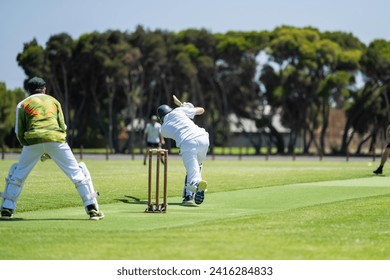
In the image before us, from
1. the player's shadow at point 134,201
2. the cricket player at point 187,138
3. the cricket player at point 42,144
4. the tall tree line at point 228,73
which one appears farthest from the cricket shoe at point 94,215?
the tall tree line at point 228,73

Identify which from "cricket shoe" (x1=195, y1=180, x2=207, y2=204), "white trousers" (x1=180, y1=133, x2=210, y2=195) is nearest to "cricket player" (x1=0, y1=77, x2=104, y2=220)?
"cricket shoe" (x1=195, y1=180, x2=207, y2=204)

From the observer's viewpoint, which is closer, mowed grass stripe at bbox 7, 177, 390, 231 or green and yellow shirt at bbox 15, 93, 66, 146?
green and yellow shirt at bbox 15, 93, 66, 146

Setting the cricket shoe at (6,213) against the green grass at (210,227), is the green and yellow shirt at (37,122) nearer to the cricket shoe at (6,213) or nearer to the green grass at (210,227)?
the cricket shoe at (6,213)

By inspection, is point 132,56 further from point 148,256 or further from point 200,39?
point 148,256

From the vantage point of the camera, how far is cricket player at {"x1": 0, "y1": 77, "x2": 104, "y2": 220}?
13680 mm

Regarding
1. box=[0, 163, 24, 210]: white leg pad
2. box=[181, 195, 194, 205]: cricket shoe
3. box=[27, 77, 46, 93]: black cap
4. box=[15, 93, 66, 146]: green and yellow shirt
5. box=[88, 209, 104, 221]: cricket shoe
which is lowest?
box=[181, 195, 194, 205]: cricket shoe

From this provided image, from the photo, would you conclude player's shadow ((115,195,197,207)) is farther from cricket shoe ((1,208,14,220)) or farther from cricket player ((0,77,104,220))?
cricket shoe ((1,208,14,220))

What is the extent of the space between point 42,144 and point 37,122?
343 millimetres

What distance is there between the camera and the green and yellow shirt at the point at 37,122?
1364 centimetres

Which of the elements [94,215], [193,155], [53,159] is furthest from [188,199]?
[53,159]

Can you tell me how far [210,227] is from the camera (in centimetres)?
1286

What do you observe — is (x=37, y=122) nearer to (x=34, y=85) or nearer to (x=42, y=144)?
(x=42, y=144)

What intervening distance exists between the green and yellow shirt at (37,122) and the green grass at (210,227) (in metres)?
1.28

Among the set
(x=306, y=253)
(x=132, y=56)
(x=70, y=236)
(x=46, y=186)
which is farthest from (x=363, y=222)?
(x=132, y=56)
